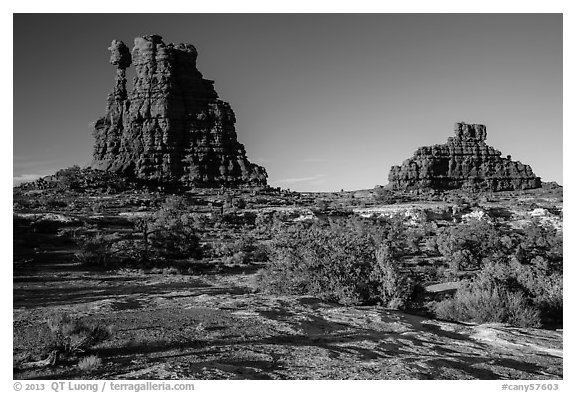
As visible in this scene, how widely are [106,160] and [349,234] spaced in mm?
60315

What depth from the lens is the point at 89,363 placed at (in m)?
6.74

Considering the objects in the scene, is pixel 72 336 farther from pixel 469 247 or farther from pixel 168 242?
pixel 469 247

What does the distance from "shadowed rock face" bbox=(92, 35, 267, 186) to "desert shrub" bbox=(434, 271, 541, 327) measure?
188 ft

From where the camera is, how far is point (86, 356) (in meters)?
7.29

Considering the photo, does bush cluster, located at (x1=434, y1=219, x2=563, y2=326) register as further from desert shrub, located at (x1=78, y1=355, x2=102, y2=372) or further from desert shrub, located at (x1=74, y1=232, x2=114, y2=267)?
desert shrub, located at (x1=74, y1=232, x2=114, y2=267)

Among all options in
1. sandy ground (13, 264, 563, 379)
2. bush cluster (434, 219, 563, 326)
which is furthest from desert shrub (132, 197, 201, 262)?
bush cluster (434, 219, 563, 326)

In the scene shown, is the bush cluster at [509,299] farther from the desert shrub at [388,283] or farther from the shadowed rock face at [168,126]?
the shadowed rock face at [168,126]

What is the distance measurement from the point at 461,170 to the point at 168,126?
198 feet

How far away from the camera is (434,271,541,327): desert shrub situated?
12.3 metres

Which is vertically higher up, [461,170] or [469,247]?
[461,170]

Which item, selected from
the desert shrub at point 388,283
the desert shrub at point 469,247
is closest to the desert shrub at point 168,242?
the desert shrub at point 388,283

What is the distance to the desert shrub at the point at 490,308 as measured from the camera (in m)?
12.3

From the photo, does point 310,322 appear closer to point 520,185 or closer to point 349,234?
point 349,234

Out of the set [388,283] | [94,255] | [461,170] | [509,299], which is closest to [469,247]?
[388,283]
